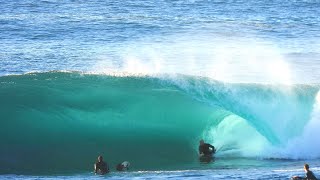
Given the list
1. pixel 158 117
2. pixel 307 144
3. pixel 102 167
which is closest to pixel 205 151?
pixel 307 144

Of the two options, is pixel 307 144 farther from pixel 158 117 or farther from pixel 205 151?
pixel 158 117

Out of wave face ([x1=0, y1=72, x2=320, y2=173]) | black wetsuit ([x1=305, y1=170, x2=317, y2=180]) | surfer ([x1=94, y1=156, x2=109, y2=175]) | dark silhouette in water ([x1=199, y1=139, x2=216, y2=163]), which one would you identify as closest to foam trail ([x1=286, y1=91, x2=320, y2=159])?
wave face ([x1=0, y1=72, x2=320, y2=173])

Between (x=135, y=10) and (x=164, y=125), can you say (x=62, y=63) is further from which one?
(x=135, y=10)

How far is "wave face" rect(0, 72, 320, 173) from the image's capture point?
26.3 m

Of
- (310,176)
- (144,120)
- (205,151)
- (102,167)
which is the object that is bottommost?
(310,176)

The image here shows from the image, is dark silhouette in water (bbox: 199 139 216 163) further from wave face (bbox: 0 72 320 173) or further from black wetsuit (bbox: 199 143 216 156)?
wave face (bbox: 0 72 320 173)

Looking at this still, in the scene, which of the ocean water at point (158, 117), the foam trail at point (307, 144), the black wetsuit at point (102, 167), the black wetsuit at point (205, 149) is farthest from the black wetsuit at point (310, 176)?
the black wetsuit at point (102, 167)

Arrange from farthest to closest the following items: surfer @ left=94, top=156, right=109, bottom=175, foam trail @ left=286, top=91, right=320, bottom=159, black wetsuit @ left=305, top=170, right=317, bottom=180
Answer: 1. foam trail @ left=286, top=91, right=320, bottom=159
2. surfer @ left=94, top=156, right=109, bottom=175
3. black wetsuit @ left=305, top=170, right=317, bottom=180

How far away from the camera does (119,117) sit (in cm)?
2842

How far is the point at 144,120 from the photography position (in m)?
28.5

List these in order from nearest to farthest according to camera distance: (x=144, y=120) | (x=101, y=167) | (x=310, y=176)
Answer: (x=310, y=176)
(x=101, y=167)
(x=144, y=120)

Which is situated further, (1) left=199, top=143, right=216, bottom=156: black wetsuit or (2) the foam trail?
(2) the foam trail

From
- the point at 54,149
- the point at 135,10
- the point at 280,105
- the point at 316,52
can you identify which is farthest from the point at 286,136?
the point at 135,10

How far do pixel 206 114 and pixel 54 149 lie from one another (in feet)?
15.5
